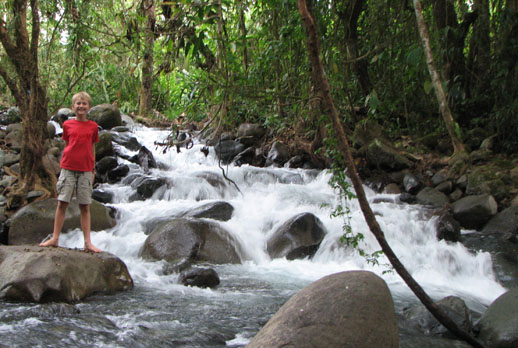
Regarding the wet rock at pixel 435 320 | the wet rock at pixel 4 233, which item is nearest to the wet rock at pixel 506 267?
the wet rock at pixel 435 320

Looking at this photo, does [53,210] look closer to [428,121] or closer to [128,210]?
[128,210]

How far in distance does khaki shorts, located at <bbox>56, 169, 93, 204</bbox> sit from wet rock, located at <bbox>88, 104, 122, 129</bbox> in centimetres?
808

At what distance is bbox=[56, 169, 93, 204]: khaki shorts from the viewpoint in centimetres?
456

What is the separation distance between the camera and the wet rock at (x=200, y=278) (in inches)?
182

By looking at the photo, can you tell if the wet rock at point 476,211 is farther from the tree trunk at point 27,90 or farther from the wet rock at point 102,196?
the tree trunk at point 27,90

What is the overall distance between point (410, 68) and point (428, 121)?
1.76 metres

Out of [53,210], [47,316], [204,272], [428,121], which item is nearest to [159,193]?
[53,210]

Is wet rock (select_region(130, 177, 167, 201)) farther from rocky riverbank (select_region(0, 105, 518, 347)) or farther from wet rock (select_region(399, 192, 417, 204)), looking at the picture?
wet rock (select_region(399, 192, 417, 204))

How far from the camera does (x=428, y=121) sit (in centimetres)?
933

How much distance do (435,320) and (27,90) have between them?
590 centimetres

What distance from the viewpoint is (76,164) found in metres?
4.59

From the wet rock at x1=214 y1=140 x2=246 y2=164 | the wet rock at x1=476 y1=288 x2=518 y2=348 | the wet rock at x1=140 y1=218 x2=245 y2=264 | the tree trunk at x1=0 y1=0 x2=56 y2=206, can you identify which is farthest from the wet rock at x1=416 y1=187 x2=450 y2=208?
the tree trunk at x1=0 y1=0 x2=56 y2=206

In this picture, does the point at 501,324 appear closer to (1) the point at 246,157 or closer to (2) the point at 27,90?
(2) the point at 27,90

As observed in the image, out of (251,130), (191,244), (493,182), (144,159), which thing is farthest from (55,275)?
(251,130)
